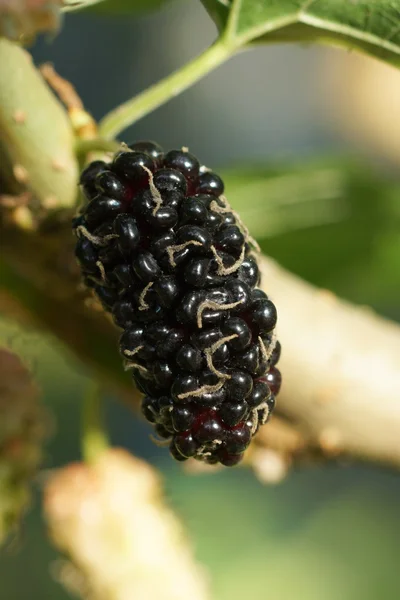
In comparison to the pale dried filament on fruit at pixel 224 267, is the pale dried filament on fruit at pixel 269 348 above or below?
below

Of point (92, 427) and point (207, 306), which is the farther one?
point (92, 427)

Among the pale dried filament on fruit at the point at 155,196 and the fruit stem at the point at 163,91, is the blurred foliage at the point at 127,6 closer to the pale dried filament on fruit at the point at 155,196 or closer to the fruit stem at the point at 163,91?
the fruit stem at the point at 163,91

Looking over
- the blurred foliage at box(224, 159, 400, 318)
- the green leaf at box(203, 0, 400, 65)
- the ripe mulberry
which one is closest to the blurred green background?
the blurred foliage at box(224, 159, 400, 318)

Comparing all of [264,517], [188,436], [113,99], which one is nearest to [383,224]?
[188,436]

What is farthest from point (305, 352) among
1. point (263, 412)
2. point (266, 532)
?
point (266, 532)

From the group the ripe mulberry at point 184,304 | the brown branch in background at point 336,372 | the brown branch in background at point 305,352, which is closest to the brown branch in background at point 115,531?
the brown branch in background at point 305,352

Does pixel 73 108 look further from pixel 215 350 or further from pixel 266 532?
pixel 266 532

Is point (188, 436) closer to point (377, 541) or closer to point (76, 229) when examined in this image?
point (76, 229)
